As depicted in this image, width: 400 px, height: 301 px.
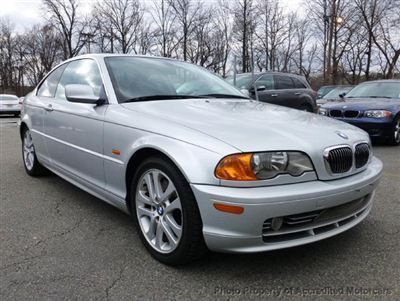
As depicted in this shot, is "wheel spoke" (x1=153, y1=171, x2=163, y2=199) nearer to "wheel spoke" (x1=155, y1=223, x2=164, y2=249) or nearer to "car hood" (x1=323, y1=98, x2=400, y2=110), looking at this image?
"wheel spoke" (x1=155, y1=223, x2=164, y2=249)

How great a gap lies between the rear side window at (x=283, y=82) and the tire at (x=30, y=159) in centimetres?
632

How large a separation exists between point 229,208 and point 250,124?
673 mm

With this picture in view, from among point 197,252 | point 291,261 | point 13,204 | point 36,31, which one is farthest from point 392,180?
point 36,31

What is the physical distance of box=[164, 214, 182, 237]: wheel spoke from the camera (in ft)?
8.01

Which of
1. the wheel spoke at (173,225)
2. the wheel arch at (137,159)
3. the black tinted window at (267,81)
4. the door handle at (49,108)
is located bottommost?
the wheel spoke at (173,225)

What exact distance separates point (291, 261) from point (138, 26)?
125ft

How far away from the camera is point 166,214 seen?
2553 millimetres

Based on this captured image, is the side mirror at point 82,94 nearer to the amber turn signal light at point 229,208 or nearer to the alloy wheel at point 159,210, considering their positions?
the alloy wheel at point 159,210

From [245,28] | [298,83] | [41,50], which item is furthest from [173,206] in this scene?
[41,50]

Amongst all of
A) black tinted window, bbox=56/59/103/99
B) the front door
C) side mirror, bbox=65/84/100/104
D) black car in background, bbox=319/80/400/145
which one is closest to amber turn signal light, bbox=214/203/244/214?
the front door

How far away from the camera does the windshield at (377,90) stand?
27.6 feet

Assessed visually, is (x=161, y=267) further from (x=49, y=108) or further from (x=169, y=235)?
(x=49, y=108)

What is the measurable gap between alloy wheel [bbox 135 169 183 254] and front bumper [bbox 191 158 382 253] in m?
0.26

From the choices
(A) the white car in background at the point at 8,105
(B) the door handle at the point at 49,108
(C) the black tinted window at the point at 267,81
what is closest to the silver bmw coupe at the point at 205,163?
(B) the door handle at the point at 49,108
